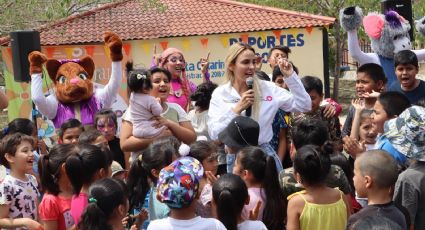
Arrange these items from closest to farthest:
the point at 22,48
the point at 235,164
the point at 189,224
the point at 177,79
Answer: the point at 189,224, the point at 235,164, the point at 177,79, the point at 22,48

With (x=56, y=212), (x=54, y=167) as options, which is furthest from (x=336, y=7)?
(x=56, y=212)

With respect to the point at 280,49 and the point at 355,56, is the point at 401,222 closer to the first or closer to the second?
the point at 355,56

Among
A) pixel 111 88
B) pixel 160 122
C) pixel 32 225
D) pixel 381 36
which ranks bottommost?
pixel 32 225

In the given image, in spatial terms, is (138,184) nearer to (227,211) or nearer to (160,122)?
(227,211)

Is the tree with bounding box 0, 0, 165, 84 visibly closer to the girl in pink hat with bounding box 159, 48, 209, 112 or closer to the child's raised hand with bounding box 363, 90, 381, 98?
the girl in pink hat with bounding box 159, 48, 209, 112

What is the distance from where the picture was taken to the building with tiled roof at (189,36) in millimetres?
14219

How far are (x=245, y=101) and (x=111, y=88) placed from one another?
6.25ft

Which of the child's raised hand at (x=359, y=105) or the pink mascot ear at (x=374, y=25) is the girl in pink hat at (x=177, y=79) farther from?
the pink mascot ear at (x=374, y=25)

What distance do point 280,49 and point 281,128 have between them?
163 cm

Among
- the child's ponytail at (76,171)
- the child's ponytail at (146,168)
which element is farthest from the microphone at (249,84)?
the child's ponytail at (76,171)

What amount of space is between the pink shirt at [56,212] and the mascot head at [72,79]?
215 centimetres

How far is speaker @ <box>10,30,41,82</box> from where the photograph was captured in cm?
834

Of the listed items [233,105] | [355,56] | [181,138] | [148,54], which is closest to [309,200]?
[233,105]

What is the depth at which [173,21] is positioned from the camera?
18125 mm
